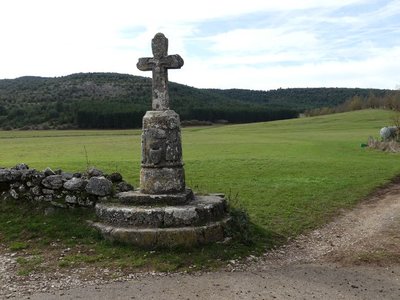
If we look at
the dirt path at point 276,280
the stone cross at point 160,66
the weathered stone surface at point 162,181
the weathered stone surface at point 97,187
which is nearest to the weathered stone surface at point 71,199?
the weathered stone surface at point 97,187

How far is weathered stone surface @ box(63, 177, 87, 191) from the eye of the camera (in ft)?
36.5

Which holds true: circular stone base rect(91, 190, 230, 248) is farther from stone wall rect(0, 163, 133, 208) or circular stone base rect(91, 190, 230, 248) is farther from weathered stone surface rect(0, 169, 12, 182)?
weathered stone surface rect(0, 169, 12, 182)

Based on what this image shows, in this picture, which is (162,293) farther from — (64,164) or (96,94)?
(96,94)

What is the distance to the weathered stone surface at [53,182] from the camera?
37.2 feet

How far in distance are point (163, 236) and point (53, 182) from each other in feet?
10.9

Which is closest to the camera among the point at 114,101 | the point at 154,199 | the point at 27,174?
the point at 154,199

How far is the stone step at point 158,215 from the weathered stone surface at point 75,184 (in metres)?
0.73

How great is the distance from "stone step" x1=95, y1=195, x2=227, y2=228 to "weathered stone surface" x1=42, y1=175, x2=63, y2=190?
4.08ft

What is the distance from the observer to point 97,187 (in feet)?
36.8

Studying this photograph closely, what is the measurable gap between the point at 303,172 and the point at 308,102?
6509 inches

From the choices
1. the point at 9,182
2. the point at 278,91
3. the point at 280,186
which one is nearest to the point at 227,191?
the point at 280,186

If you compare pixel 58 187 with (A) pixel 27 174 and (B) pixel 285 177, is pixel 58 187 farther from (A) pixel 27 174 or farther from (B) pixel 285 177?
(B) pixel 285 177

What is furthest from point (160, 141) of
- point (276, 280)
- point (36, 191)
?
point (276, 280)

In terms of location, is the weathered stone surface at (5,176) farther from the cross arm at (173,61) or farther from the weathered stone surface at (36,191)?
the cross arm at (173,61)
